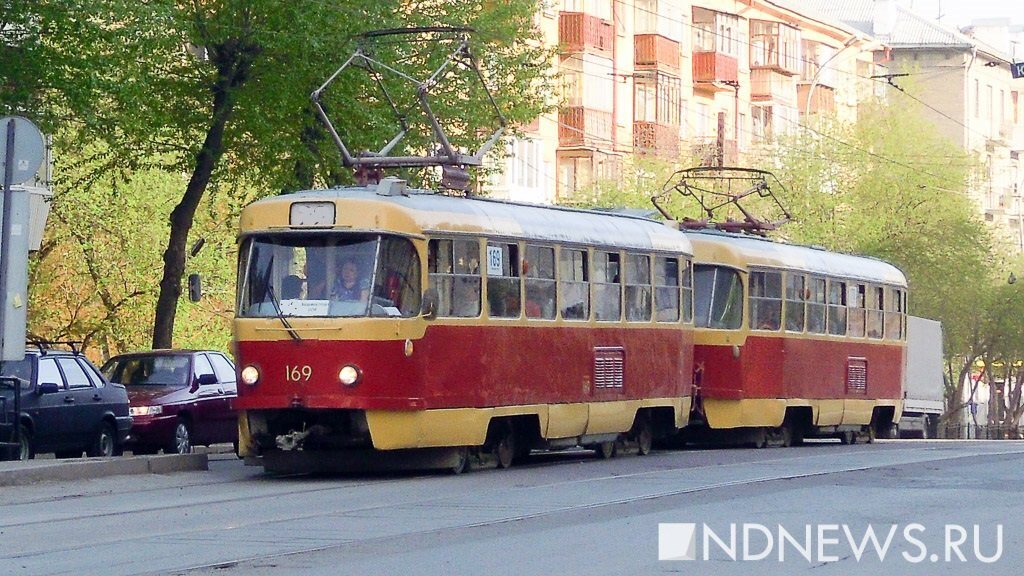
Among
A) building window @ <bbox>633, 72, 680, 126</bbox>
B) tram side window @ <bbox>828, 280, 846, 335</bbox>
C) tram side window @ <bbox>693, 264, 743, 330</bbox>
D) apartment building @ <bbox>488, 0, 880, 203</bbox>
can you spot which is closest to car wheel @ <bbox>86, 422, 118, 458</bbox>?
tram side window @ <bbox>693, 264, 743, 330</bbox>

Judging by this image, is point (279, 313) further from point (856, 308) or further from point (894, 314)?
point (894, 314)

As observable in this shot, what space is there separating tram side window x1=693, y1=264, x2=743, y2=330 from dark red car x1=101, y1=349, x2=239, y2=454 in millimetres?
6645

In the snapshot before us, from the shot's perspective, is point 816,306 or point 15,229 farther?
point 816,306

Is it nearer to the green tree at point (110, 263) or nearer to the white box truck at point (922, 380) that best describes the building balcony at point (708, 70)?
the white box truck at point (922, 380)

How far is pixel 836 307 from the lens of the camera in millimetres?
31562

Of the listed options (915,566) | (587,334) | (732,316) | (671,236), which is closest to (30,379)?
(587,334)

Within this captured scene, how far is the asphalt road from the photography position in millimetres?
11688

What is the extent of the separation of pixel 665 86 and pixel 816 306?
35.3 metres

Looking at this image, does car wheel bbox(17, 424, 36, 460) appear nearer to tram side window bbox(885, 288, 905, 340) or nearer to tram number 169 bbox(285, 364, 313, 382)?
tram number 169 bbox(285, 364, 313, 382)

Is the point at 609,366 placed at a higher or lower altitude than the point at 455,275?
lower

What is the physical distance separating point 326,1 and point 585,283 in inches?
336

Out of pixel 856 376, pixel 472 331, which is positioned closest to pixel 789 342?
pixel 856 376

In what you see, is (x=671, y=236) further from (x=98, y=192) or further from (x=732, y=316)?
(x=98, y=192)

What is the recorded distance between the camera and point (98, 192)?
1495 inches
